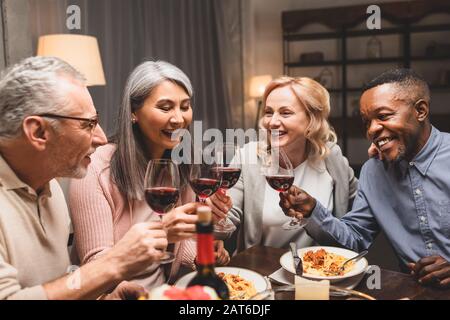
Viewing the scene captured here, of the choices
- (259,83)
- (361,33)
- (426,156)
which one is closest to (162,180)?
(426,156)

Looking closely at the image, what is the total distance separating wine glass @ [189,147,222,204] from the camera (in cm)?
104

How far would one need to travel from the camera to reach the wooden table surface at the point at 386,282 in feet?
3.37

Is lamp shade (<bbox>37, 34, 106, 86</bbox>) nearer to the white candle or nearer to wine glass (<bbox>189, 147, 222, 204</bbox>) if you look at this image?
wine glass (<bbox>189, 147, 222, 204</bbox>)

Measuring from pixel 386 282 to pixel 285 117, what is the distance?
84 cm

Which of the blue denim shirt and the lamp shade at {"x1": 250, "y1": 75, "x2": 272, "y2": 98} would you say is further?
the lamp shade at {"x1": 250, "y1": 75, "x2": 272, "y2": 98}

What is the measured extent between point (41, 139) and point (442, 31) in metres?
4.65

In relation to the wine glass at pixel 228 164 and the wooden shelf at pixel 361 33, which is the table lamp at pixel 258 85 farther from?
the wine glass at pixel 228 164

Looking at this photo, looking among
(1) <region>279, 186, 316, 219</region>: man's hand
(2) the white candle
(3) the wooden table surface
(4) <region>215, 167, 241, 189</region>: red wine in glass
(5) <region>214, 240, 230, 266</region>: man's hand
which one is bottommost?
(3) the wooden table surface

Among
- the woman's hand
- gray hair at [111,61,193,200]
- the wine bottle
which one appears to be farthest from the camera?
gray hair at [111,61,193,200]

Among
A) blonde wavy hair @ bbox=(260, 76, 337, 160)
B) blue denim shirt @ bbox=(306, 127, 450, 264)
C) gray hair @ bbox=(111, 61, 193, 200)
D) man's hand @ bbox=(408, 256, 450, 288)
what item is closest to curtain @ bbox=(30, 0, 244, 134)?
gray hair @ bbox=(111, 61, 193, 200)

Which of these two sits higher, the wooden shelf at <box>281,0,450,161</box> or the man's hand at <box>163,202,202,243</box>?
the wooden shelf at <box>281,0,450,161</box>

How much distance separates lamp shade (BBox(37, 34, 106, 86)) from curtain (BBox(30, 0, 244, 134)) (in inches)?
5.6

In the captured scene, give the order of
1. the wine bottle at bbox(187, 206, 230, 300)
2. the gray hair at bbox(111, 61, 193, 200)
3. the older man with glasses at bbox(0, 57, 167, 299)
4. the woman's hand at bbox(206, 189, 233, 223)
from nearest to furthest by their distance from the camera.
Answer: the wine bottle at bbox(187, 206, 230, 300)
the older man with glasses at bbox(0, 57, 167, 299)
the woman's hand at bbox(206, 189, 233, 223)
the gray hair at bbox(111, 61, 193, 200)

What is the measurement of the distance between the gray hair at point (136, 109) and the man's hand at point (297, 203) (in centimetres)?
47
